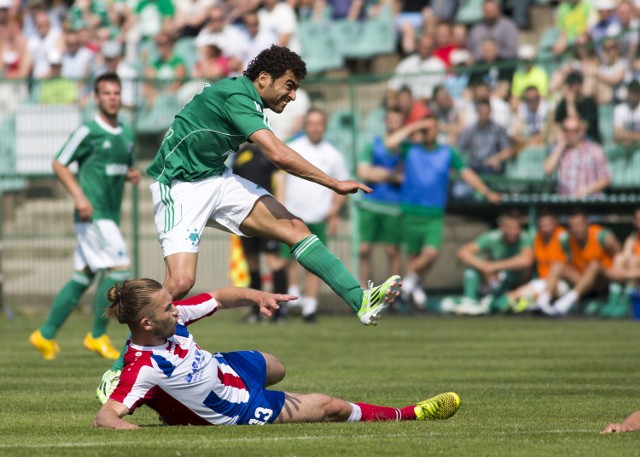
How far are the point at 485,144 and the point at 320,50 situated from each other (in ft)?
18.2

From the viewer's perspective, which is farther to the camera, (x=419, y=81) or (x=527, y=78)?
(x=419, y=81)

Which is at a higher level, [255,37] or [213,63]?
[255,37]

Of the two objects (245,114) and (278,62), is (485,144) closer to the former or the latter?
(278,62)

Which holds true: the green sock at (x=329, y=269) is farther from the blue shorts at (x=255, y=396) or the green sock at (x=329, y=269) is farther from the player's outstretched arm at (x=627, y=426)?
the player's outstretched arm at (x=627, y=426)

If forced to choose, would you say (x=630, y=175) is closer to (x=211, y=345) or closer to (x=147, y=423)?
(x=211, y=345)

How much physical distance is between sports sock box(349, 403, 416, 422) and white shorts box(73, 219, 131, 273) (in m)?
5.86

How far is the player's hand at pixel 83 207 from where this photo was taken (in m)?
13.5

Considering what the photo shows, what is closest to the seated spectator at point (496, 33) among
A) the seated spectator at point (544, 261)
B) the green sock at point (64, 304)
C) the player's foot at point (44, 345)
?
the seated spectator at point (544, 261)

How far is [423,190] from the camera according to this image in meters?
20.6

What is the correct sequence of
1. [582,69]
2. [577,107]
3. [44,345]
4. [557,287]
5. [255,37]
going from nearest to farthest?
[44,345] → [557,287] → [577,107] → [582,69] → [255,37]

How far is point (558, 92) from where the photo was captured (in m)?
20.5

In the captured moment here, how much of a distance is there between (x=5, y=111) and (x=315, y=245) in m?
13.7

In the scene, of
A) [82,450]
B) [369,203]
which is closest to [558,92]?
[369,203]

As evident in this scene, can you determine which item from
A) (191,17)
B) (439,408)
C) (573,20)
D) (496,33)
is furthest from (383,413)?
(191,17)
